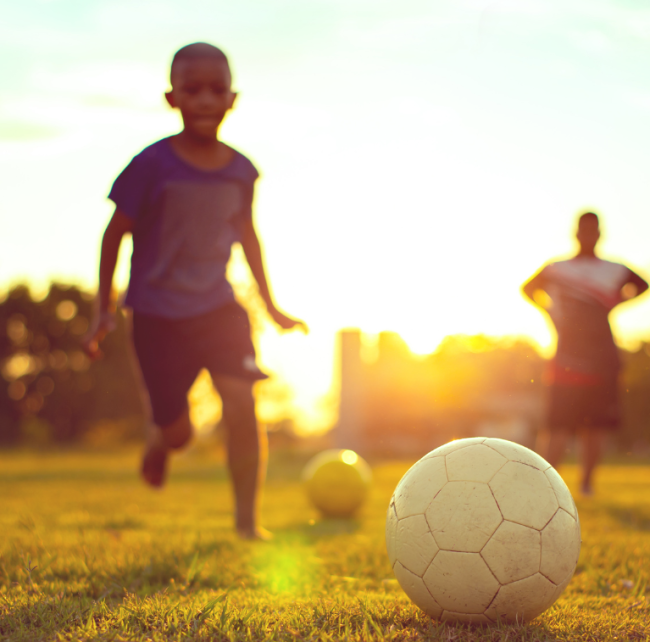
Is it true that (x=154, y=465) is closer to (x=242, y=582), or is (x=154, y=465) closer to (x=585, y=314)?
(x=242, y=582)

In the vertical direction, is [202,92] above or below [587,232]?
above

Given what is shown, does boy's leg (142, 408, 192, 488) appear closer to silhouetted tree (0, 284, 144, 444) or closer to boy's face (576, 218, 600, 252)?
boy's face (576, 218, 600, 252)

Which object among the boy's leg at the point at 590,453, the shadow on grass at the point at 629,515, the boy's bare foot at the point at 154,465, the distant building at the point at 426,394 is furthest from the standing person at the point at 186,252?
the distant building at the point at 426,394

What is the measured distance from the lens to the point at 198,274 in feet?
12.5

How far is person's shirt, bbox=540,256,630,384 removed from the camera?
589 cm

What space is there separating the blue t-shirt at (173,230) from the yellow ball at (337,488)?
2.38m

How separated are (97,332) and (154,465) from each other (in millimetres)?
1085

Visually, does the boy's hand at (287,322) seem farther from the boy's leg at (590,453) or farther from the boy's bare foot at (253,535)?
the boy's leg at (590,453)

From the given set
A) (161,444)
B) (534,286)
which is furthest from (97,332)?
(534,286)

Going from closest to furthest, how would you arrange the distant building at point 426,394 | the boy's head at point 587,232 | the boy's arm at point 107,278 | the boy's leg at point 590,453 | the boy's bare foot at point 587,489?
the boy's arm at point 107,278
the boy's head at point 587,232
the boy's leg at point 590,453
the boy's bare foot at point 587,489
the distant building at point 426,394

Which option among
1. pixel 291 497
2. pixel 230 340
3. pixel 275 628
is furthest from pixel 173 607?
pixel 291 497

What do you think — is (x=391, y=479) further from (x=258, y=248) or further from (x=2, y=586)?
(x=2, y=586)

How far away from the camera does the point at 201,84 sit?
3686 millimetres

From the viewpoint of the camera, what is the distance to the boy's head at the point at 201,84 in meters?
3.66
